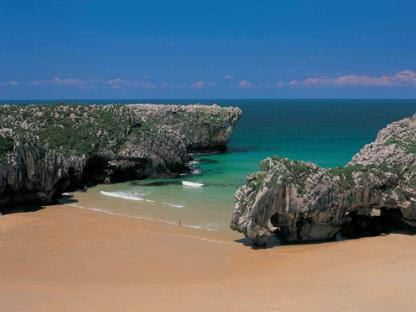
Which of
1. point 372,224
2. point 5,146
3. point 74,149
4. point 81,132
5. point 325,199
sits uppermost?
point 81,132

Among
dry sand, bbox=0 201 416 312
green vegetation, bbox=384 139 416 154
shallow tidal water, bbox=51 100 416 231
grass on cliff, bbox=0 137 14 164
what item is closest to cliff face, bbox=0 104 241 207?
grass on cliff, bbox=0 137 14 164

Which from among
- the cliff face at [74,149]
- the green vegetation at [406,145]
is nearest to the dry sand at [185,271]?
the green vegetation at [406,145]

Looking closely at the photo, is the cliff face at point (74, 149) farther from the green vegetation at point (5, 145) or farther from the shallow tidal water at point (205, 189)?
the shallow tidal water at point (205, 189)

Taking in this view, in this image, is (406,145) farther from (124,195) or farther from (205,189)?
(124,195)

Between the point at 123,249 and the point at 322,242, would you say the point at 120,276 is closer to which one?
the point at 123,249

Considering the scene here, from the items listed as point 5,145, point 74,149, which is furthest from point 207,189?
point 5,145

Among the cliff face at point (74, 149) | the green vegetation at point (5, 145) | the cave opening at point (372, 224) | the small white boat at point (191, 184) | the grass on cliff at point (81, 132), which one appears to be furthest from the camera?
the small white boat at point (191, 184)

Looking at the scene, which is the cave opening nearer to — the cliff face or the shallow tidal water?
the shallow tidal water

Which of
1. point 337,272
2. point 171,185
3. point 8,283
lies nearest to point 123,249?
point 8,283

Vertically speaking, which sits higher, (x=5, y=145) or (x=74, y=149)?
(x=5, y=145)
